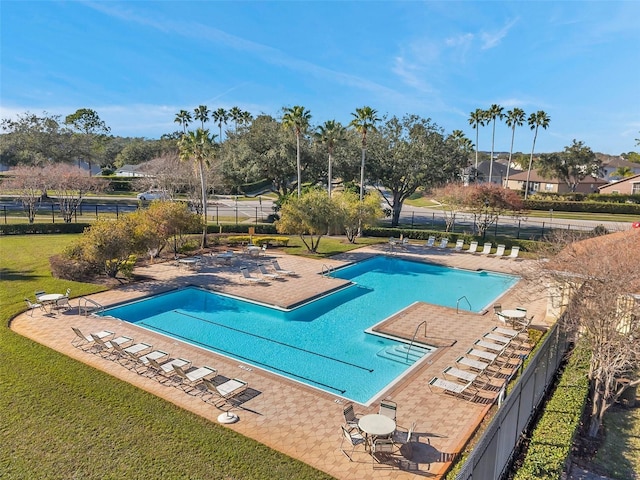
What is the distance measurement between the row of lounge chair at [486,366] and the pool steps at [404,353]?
1423 mm

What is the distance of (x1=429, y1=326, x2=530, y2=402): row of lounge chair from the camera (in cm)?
1155

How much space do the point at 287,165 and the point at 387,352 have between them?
28075 mm

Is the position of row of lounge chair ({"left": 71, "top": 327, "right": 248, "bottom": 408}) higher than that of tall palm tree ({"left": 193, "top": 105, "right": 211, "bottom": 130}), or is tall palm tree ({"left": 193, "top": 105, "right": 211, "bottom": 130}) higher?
tall palm tree ({"left": 193, "top": 105, "right": 211, "bottom": 130})

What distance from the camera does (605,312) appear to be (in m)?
10.1

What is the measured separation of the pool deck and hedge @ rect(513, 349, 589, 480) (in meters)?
1.50

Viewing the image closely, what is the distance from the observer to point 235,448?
352 inches

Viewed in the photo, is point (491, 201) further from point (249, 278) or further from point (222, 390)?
point (222, 390)

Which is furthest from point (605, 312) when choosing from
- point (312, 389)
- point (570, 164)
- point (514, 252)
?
point (570, 164)

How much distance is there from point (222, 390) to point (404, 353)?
6603mm

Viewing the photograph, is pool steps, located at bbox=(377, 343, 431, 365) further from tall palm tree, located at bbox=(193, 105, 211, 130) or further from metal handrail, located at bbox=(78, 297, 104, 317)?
tall palm tree, located at bbox=(193, 105, 211, 130)

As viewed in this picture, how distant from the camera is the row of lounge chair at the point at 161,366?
1116 centimetres

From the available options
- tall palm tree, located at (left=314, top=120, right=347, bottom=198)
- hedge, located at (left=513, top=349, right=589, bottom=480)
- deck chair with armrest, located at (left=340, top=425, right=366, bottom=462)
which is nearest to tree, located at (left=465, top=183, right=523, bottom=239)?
tall palm tree, located at (left=314, top=120, right=347, bottom=198)

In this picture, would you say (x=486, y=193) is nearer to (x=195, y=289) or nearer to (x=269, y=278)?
(x=269, y=278)

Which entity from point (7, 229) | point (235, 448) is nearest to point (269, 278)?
point (235, 448)
